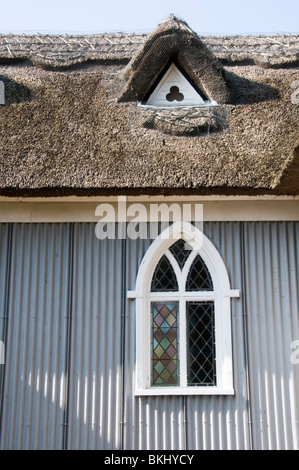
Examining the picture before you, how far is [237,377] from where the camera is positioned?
5531 millimetres

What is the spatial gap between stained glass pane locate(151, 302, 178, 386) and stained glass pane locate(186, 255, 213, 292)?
27 cm

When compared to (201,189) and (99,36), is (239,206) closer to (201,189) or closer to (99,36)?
(201,189)

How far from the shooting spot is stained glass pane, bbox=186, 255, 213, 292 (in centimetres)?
585

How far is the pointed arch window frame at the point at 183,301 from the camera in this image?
551 cm

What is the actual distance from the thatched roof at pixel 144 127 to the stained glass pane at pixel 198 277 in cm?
84

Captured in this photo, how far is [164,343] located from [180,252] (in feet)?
3.21

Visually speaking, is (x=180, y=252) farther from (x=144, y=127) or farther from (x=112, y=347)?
(x=144, y=127)

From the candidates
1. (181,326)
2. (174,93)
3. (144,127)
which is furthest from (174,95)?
(181,326)

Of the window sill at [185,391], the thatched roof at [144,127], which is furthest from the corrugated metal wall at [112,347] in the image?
the thatched roof at [144,127]

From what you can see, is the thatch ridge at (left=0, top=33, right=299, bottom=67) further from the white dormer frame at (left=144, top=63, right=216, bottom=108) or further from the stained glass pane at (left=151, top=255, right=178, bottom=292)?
the stained glass pane at (left=151, top=255, right=178, bottom=292)

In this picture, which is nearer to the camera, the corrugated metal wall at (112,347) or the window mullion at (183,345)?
the corrugated metal wall at (112,347)

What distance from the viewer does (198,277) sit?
19.3 ft

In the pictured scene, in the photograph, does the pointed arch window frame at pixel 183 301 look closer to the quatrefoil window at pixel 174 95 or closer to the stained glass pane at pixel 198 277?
the stained glass pane at pixel 198 277

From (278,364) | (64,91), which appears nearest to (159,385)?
(278,364)
